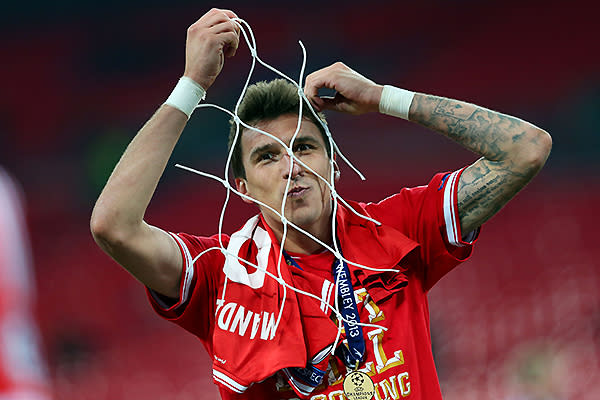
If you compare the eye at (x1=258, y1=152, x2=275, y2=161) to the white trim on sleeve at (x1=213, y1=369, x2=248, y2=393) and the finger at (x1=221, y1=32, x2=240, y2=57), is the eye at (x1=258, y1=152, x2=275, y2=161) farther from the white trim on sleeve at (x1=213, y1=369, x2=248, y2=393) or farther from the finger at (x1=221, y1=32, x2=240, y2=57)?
the white trim on sleeve at (x1=213, y1=369, x2=248, y2=393)

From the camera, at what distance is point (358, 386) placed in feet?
4.59

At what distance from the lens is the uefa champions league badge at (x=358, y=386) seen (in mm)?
1390

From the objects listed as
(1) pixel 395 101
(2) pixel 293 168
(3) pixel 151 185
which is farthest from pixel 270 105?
(3) pixel 151 185

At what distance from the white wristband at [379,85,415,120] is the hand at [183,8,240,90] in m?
0.37

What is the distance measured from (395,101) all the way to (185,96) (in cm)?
49

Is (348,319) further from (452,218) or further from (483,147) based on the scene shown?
(483,147)

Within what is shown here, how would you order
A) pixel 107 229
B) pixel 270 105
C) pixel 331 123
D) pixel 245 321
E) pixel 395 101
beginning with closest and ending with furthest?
pixel 107 229 < pixel 245 321 < pixel 395 101 < pixel 270 105 < pixel 331 123

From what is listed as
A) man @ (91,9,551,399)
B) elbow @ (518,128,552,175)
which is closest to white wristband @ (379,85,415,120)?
man @ (91,9,551,399)

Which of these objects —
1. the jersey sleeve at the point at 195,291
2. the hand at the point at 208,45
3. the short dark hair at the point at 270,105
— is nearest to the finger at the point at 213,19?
the hand at the point at 208,45

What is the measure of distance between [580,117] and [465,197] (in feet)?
10.1

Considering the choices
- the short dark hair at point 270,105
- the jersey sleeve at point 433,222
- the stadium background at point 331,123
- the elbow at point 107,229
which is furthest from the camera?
the stadium background at point 331,123

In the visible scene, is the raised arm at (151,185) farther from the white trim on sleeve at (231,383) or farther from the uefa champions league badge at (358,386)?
the uefa champions league badge at (358,386)

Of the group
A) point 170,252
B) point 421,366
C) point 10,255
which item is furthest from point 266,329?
point 10,255

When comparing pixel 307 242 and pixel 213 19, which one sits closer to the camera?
pixel 213 19
